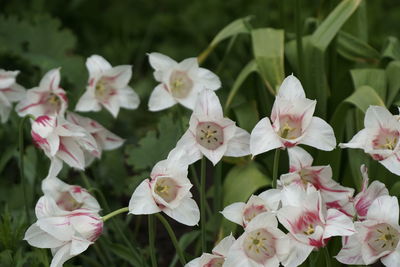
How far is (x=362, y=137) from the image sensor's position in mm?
1792

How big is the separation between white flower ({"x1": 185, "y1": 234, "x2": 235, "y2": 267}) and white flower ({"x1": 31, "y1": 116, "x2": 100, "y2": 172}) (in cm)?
43

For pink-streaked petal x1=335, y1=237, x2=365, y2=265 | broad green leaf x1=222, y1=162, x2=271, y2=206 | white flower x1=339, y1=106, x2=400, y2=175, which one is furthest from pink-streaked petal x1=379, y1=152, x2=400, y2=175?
broad green leaf x1=222, y1=162, x2=271, y2=206

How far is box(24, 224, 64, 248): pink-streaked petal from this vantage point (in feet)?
5.80

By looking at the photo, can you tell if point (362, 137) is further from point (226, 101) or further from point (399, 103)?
point (226, 101)

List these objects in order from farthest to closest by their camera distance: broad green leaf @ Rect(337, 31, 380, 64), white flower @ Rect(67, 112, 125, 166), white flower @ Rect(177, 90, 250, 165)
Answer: broad green leaf @ Rect(337, 31, 380, 64) → white flower @ Rect(67, 112, 125, 166) → white flower @ Rect(177, 90, 250, 165)

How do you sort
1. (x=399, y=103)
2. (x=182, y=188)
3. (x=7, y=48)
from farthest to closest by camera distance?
(x=7, y=48) → (x=399, y=103) → (x=182, y=188)

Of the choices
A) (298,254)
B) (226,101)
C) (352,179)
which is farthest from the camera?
(226,101)

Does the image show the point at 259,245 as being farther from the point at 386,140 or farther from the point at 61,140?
the point at 61,140

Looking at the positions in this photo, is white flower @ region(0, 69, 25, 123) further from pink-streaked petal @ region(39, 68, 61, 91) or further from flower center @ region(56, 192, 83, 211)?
flower center @ region(56, 192, 83, 211)

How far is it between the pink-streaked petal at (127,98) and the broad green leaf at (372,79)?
606 millimetres

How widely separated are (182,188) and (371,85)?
802 mm

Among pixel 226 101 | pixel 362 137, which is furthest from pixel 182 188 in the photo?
pixel 226 101

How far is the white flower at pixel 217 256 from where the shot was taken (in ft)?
5.61

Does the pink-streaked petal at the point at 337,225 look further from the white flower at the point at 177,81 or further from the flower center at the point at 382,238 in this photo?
the white flower at the point at 177,81
